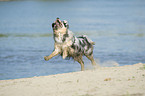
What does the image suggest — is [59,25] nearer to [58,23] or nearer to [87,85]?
[58,23]

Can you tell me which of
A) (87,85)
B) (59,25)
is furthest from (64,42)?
(87,85)

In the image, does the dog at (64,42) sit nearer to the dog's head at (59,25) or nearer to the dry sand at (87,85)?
the dog's head at (59,25)

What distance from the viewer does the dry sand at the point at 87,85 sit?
285 inches

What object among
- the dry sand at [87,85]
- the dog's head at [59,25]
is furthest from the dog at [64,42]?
the dry sand at [87,85]

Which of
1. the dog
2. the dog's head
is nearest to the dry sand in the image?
the dog

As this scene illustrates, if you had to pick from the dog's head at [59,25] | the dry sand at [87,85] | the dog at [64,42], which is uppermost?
the dog's head at [59,25]

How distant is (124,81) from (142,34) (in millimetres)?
16508

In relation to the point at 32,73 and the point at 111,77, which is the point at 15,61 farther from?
the point at 111,77

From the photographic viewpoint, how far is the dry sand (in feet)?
23.8

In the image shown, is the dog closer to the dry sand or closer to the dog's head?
the dog's head

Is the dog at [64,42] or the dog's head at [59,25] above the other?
the dog's head at [59,25]

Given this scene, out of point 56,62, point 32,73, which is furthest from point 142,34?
point 32,73

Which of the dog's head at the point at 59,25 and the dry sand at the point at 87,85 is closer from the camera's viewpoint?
the dry sand at the point at 87,85

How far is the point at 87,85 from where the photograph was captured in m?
7.81
